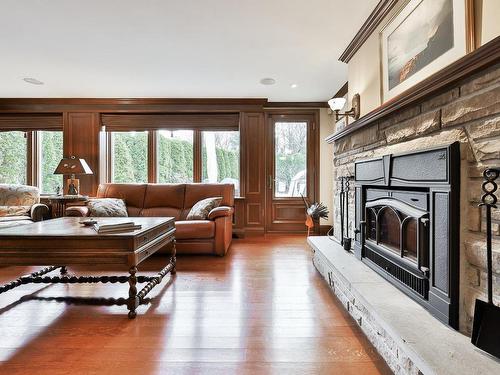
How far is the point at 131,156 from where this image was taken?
5148 mm

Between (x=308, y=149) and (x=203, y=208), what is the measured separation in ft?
7.94

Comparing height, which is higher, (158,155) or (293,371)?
(158,155)

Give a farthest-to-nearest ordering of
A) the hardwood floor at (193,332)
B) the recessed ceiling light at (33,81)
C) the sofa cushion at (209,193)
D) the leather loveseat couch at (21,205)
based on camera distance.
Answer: the sofa cushion at (209,193)
the recessed ceiling light at (33,81)
the leather loveseat couch at (21,205)
the hardwood floor at (193,332)

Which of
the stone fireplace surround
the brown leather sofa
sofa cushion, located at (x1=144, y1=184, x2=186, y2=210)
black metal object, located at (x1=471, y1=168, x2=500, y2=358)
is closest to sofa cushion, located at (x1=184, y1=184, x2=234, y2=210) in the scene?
the brown leather sofa

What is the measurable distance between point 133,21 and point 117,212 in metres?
2.41

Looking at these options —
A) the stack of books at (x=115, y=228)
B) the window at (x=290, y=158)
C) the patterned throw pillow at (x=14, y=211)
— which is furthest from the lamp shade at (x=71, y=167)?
the window at (x=290, y=158)

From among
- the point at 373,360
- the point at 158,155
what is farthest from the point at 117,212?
the point at 373,360

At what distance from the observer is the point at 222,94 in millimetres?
4684

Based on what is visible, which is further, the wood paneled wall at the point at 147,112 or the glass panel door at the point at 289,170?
the glass panel door at the point at 289,170

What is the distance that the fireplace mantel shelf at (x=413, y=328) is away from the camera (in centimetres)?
100

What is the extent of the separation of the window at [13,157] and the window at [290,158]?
4.61m

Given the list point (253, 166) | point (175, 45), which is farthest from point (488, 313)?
point (253, 166)

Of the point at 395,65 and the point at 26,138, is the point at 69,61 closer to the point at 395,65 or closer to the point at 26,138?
the point at 26,138

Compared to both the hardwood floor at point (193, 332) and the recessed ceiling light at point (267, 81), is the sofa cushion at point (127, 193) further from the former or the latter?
the recessed ceiling light at point (267, 81)
